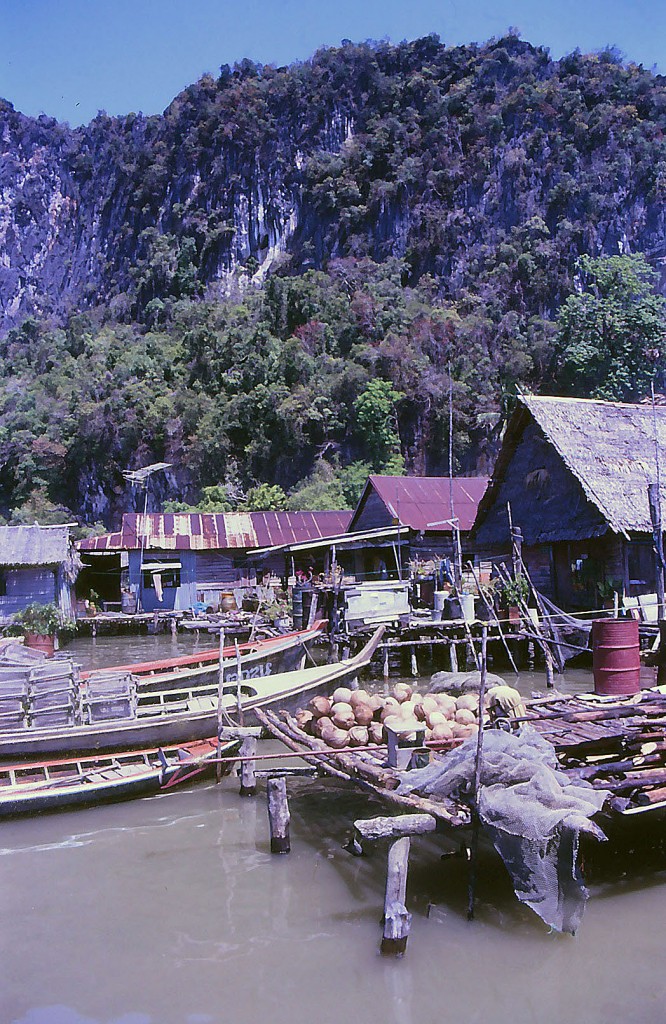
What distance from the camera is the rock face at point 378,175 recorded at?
1950 inches

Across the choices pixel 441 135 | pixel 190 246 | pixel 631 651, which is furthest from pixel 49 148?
pixel 631 651

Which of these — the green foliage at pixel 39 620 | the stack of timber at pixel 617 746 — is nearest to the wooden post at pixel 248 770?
the stack of timber at pixel 617 746

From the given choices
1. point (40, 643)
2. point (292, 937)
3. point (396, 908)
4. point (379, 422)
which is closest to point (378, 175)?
point (379, 422)

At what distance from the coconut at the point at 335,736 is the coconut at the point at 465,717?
4.62ft

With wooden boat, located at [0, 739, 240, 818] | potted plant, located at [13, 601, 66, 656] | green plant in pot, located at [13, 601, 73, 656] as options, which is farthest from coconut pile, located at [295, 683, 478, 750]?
potted plant, located at [13, 601, 66, 656]

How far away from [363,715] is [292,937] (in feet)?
10.1

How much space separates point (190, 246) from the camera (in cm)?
6388

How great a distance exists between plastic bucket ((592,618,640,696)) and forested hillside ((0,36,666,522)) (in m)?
25.3

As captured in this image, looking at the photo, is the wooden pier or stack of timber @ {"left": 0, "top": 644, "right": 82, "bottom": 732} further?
stack of timber @ {"left": 0, "top": 644, "right": 82, "bottom": 732}

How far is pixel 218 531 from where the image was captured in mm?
31953

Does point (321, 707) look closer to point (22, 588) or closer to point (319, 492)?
point (22, 588)

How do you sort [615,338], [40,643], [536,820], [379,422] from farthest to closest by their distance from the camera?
[379,422], [615,338], [40,643], [536,820]

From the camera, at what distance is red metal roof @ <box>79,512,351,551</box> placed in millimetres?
30859

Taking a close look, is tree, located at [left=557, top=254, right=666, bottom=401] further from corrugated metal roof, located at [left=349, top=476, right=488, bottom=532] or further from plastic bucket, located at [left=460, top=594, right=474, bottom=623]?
plastic bucket, located at [left=460, top=594, right=474, bottom=623]
